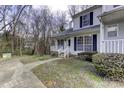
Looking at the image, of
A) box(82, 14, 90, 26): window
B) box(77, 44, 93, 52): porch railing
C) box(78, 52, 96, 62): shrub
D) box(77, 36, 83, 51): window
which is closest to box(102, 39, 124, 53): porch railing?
box(78, 52, 96, 62): shrub

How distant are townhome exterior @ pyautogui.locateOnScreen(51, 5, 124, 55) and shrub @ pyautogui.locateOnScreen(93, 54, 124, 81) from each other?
131cm

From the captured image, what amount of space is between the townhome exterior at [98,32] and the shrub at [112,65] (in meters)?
1.31

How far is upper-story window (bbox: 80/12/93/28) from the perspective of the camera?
48.6 feet

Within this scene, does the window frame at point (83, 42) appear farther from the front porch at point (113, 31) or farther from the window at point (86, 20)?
the front porch at point (113, 31)

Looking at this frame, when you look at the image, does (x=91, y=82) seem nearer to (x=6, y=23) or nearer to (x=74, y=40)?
(x=74, y=40)

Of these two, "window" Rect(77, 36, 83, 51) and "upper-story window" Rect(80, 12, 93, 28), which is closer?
"upper-story window" Rect(80, 12, 93, 28)

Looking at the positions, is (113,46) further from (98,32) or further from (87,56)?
(98,32)

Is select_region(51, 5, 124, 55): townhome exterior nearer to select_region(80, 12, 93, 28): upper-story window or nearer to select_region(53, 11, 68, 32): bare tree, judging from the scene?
select_region(80, 12, 93, 28): upper-story window

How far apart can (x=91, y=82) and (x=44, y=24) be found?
16.2 m

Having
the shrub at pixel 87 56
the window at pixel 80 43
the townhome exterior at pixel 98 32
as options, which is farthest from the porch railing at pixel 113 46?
the window at pixel 80 43

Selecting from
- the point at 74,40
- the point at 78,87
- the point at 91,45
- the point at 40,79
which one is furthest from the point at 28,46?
the point at 78,87

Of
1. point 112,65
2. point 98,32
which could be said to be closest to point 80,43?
point 98,32

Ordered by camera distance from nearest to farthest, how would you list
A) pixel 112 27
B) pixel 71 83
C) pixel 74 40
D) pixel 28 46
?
pixel 71 83
pixel 112 27
pixel 74 40
pixel 28 46
